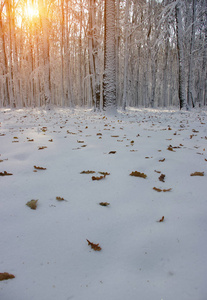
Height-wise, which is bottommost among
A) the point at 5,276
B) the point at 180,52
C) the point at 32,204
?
the point at 5,276

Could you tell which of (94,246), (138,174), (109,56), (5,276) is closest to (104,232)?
(94,246)

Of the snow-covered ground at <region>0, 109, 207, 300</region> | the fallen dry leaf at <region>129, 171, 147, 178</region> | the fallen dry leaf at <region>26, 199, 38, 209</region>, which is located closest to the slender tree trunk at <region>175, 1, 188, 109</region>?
the snow-covered ground at <region>0, 109, 207, 300</region>

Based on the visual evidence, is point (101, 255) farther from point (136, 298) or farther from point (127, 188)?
point (127, 188)

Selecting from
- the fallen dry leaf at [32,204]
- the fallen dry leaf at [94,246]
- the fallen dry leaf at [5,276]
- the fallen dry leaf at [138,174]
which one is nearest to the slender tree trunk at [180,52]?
the fallen dry leaf at [138,174]

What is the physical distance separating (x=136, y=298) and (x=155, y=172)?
1.49m

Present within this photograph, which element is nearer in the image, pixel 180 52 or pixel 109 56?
pixel 109 56

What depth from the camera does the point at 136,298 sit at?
930 mm

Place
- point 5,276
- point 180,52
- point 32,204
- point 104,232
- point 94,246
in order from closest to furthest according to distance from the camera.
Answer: point 5,276 < point 94,246 < point 104,232 < point 32,204 < point 180,52

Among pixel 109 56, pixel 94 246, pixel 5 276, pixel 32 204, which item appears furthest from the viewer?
pixel 109 56

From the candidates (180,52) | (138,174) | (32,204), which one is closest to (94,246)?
(32,204)

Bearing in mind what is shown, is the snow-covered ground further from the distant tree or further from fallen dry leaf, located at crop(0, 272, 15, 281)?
the distant tree

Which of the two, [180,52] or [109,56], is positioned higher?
[180,52]

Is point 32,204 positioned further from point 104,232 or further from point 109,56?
point 109,56

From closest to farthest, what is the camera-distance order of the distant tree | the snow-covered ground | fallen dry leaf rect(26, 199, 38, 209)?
the snow-covered ground < fallen dry leaf rect(26, 199, 38, 209) < the distant tree
